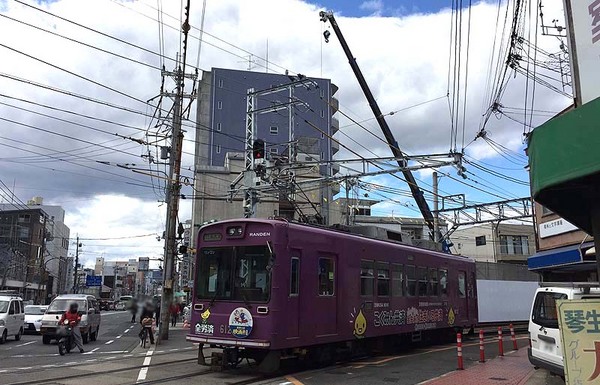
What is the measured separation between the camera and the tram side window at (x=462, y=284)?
742 inches

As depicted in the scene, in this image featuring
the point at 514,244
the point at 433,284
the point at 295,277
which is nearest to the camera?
the point at 295,277

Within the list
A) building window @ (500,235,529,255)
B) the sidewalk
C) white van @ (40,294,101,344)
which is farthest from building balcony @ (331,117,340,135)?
the sidewalk

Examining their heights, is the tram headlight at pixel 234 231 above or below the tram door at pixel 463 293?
above

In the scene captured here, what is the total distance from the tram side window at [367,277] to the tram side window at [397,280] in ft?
4.18

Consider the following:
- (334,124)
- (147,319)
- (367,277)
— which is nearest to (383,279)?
(367,277)

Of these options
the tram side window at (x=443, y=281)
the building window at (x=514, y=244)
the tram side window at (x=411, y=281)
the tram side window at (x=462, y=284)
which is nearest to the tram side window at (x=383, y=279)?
the tram side window at (x=411, y=281)

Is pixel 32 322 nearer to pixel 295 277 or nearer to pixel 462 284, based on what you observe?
pixel 295 277

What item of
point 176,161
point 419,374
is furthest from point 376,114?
point 419,374

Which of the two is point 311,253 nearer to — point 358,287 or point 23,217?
point 358,287

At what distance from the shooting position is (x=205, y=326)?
11.0m

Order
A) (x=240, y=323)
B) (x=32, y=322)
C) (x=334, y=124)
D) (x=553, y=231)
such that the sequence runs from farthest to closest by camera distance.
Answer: (x=334, y=124), (x=32, y=322), (x=553, y=231), (x=240, y=323)

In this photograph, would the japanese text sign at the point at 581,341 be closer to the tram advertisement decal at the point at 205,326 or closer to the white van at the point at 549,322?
the white van at the point at 549,322

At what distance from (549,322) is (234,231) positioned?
22.2ft

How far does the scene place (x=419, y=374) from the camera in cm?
1106
